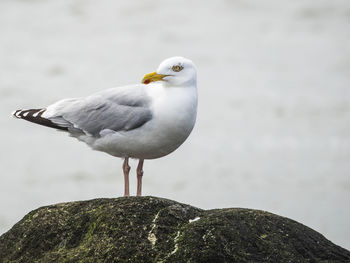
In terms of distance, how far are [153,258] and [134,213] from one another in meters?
0.46

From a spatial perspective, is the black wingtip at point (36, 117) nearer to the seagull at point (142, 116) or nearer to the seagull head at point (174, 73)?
the seagull at point (142, 116)

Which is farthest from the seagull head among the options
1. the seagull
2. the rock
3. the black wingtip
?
the rock

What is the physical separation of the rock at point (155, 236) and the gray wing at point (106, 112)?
1570 millimetres

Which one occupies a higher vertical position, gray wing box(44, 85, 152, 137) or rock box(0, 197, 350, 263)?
gray wing box(44, 85, 152, 137)

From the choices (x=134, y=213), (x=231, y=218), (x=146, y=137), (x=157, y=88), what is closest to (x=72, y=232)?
(x=134, y=213)

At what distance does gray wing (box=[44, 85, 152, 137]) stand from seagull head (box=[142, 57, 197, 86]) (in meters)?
0.26

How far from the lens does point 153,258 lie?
4.47m

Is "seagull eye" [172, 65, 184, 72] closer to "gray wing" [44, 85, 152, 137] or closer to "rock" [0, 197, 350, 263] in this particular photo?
"gray wing" [44, 85, 152, 137]

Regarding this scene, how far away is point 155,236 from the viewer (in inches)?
182

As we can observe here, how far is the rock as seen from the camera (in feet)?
14.8

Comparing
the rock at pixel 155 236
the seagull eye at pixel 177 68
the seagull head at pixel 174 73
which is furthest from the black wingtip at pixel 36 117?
the rock at pixel 155 236

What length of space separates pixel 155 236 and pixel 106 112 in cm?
250

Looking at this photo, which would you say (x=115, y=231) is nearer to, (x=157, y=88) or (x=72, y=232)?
Answer: (x=72, y=232)

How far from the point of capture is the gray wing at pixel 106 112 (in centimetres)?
657
